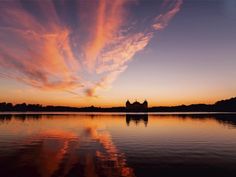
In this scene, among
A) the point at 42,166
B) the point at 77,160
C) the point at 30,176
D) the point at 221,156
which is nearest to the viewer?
the point at 30,176

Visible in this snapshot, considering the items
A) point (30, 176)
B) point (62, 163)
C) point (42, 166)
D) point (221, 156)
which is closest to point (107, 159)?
point (62, 163)

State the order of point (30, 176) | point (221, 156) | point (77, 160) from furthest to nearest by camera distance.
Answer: point (221, 156) → point (77, 160) → point (30, 176)

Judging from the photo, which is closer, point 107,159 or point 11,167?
point 11,167

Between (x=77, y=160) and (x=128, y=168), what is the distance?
23.3ft

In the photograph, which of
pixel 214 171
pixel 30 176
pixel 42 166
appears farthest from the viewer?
pixel 42 166

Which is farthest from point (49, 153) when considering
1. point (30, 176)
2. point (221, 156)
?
point (221, 156)

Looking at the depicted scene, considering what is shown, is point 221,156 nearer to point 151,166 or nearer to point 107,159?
point 151,166

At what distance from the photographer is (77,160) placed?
3128 centimetres

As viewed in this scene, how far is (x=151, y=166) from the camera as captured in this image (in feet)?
92.8

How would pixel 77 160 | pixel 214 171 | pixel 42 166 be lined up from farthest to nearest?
pixel 77 160 < pixel 42 166 < pixel 214 171

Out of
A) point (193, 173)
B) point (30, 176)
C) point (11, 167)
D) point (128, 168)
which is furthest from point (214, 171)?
point (11, 167)

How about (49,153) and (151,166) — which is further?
(49,153)

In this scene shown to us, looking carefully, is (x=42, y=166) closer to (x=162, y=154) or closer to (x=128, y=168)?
(x=128, y=168)

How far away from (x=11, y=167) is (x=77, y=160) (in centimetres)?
724
